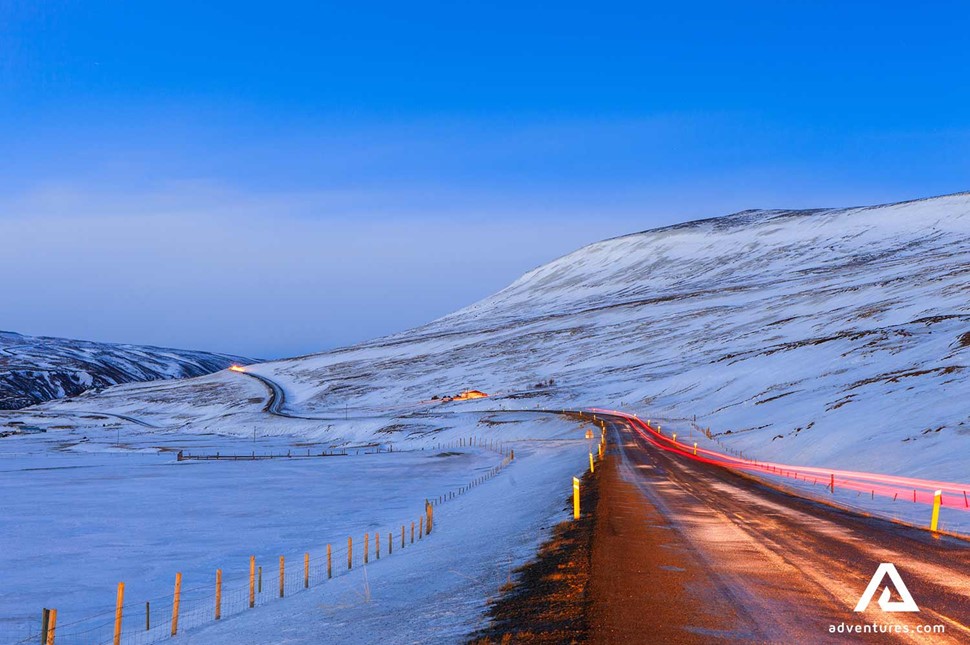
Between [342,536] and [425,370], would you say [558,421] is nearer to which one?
[342,536]

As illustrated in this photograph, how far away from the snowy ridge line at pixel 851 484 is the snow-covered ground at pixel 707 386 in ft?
6.02

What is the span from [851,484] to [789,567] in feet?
77.7

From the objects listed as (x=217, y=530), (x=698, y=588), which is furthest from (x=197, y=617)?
(x=217, y=530)

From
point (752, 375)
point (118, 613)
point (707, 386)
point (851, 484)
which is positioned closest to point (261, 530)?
point (118, 613)

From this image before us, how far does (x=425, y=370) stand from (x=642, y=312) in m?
60.3

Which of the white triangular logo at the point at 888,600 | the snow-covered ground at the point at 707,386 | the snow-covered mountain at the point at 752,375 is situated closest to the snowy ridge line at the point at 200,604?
the snow-covered ground at the point at 707,386

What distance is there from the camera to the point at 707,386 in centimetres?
10006

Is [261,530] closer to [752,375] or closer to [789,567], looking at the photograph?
[789,567]

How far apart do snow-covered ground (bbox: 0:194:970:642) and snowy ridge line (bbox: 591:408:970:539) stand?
72.2 inches

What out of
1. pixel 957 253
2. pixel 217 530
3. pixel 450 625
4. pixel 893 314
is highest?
pixel 957 253

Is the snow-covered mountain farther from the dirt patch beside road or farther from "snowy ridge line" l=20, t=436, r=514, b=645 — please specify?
"snowy ridge line" l=20, t=436, r=514, b=645

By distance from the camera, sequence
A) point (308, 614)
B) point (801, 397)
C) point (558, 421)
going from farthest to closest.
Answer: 1. point (558, 421)
2. point (801, 397)
3. point (308, 614)

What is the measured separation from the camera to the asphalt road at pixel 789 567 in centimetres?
1144

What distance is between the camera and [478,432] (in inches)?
3659
